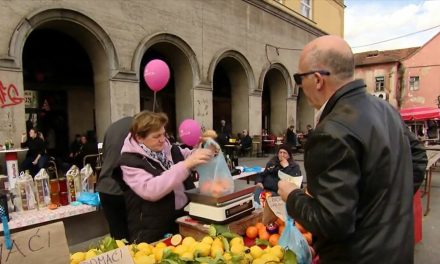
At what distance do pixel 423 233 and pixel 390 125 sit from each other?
15.3 ft

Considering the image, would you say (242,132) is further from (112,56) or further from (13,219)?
(13,219)

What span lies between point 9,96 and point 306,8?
16.8 meters

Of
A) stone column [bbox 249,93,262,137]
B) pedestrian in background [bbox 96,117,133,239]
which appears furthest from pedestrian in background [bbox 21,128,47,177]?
stone column [bbox 249,93,262,137]

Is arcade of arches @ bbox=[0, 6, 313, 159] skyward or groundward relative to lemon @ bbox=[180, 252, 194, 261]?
skyward

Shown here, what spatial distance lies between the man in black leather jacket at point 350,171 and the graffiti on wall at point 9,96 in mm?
7332

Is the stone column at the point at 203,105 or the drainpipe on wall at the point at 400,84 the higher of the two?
the drainpipe on wall at the point at 400,84

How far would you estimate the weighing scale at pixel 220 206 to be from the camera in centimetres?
207

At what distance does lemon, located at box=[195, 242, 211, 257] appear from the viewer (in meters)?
1.81

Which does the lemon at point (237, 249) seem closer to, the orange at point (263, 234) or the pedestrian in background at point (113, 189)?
the orange at point (263, 234)

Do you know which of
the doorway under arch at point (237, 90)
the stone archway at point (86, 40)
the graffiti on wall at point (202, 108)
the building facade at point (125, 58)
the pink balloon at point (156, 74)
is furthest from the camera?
the doorway under arch at point (237, 90)

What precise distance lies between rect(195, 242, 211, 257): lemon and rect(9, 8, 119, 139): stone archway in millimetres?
6985

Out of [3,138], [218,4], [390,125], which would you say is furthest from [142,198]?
[218,4]

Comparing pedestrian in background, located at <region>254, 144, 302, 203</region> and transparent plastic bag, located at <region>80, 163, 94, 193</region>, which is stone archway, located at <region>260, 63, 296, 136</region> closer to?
pedestrian in background, located at <region>254, 144, 302, 203</region>

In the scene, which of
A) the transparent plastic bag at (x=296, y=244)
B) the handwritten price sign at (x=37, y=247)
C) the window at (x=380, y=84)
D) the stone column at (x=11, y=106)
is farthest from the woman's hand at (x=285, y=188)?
the window at (x=380, y=84)
